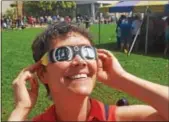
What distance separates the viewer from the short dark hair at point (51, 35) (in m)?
2.39

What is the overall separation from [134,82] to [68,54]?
44cm

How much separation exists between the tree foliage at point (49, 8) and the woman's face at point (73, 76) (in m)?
49.5

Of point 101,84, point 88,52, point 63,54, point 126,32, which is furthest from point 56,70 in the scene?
point 126,32

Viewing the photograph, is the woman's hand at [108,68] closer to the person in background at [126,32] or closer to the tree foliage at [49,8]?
the person in background at [126,32]

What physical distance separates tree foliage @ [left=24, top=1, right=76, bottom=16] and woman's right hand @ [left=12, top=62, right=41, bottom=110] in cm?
4924

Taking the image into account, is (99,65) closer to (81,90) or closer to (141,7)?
(81,90)

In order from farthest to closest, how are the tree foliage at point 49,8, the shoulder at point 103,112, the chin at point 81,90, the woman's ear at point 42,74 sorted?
the tree foliage at point 49,8 → the woman's ear at point 42,74 → the shoulder at point 103,112 → the chin at point 81,90

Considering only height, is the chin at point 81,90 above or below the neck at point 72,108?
→ above

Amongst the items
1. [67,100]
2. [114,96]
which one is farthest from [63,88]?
[114,96]

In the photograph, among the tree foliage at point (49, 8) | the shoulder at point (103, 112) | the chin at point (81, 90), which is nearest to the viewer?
the chin at point (81, 90)

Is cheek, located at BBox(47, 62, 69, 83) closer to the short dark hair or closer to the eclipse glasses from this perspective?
the eclipse glasses

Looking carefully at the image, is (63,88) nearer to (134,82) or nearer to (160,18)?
(134,82)

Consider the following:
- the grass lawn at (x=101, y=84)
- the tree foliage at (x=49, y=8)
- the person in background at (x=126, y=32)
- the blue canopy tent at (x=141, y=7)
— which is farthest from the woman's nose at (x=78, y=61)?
the tree foliage at (x=49, y=8)

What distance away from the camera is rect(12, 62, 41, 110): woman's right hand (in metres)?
2.39
